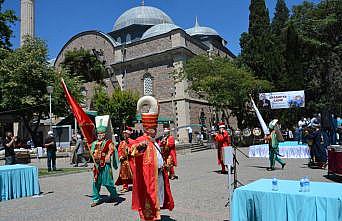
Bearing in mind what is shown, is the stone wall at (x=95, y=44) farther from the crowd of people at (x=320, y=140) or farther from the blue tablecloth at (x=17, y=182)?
the blue tablecloth at (x=17, y=182)

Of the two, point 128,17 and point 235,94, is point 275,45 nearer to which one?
point 235,94

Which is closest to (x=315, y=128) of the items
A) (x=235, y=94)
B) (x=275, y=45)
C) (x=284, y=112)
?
(x=235, y=94)

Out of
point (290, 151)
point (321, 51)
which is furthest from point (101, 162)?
point (321, 51)

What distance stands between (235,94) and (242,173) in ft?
53.8

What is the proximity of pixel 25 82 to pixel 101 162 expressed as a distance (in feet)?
76.3

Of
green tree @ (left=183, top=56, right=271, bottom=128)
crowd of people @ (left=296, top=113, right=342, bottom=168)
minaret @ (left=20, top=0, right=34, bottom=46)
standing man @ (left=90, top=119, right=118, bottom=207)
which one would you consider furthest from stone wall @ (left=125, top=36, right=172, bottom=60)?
standing man @ (left=90, top=119, right=118, bottom=207)

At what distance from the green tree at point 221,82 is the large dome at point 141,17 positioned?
68.8 ft

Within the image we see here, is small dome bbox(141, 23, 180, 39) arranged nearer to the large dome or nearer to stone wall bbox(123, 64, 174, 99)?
the large dome

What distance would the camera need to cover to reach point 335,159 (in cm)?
984

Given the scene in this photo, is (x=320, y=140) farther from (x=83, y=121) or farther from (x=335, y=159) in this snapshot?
(x=83, y=121)

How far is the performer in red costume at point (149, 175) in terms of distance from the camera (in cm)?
564

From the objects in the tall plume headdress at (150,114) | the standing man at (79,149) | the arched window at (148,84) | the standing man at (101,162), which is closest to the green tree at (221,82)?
the arched window at (148,84)

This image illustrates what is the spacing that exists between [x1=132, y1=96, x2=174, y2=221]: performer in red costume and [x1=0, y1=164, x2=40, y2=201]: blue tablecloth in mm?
4480

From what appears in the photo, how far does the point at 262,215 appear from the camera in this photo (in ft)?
14.4
